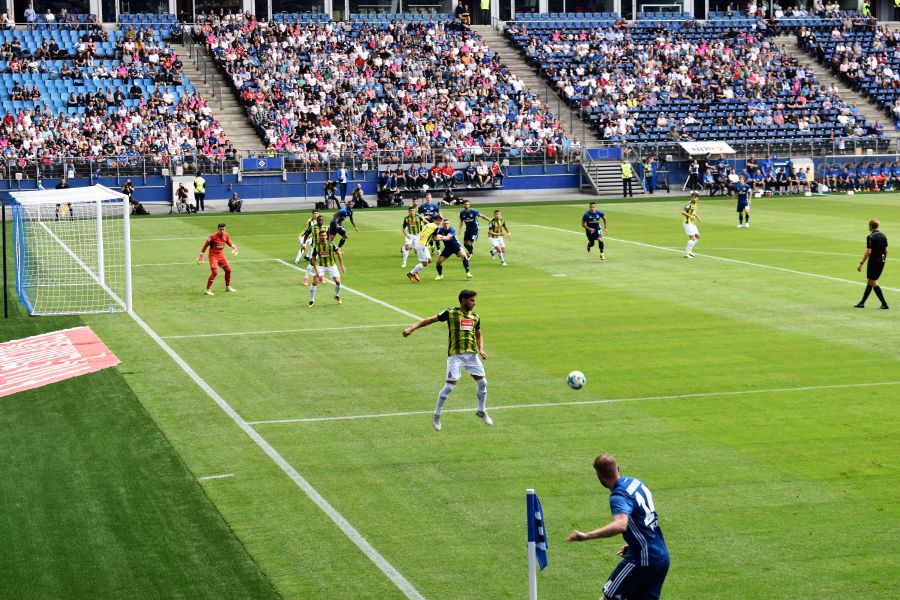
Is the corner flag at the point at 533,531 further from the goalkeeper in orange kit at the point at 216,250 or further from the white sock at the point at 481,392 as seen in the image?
the goalkeeper in orange kit at the point at 216,250

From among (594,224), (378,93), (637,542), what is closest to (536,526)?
(637,542)

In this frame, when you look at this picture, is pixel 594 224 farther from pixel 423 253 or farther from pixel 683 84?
pixel 683 84

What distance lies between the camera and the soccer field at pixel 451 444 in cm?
1329

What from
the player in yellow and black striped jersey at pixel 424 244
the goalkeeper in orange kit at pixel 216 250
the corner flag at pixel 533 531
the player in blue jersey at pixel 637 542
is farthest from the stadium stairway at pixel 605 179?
the player in blue jersey at pixel 637 542

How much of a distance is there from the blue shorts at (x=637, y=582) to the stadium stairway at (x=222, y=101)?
58755 millimetres

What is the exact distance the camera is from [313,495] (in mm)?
15828

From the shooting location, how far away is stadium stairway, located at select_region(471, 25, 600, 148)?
75.4m

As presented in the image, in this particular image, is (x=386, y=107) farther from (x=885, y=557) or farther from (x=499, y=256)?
(x=885, y=557)

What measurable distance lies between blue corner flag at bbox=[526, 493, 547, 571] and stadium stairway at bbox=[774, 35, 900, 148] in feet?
232

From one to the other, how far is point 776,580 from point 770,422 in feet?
22.1

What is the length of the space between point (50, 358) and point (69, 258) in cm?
1844

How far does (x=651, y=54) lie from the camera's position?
3226 inches

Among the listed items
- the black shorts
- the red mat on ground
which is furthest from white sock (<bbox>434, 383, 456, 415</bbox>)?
the black shorts

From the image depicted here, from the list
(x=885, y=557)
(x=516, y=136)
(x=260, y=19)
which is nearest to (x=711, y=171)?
(x=516, y=136)
